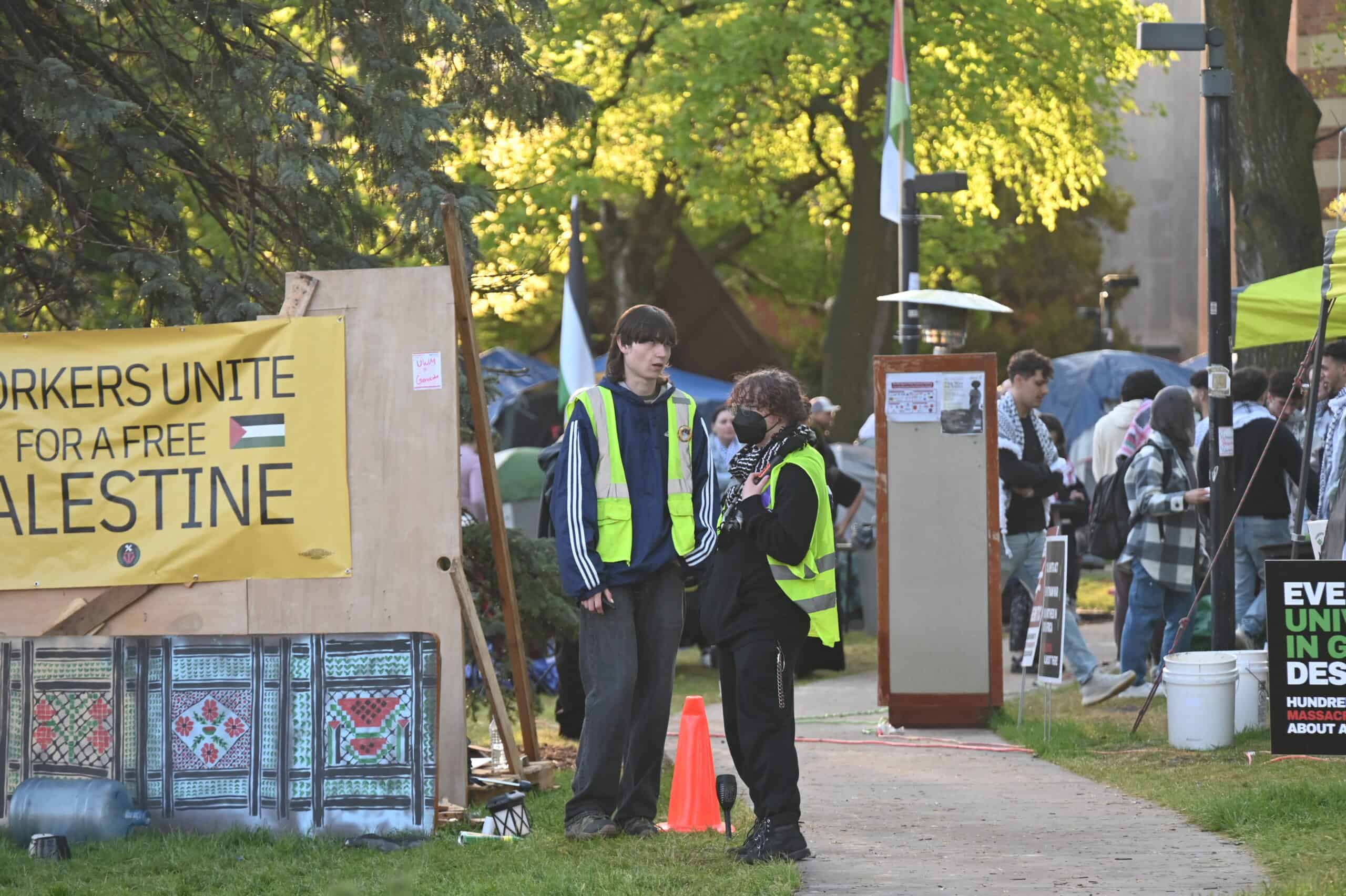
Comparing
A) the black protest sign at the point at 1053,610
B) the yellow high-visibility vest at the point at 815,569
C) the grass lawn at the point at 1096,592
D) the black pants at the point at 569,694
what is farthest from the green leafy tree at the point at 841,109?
the yellow high-visibility vest at the point at 815,569

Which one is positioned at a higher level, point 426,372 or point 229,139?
point 229,139

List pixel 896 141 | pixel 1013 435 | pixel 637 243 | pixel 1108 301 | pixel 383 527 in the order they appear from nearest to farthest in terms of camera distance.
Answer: pixel 383 527 → pixel 1013 435 → pixel 896 141 → pixel 637 243 → pixel 1108 301

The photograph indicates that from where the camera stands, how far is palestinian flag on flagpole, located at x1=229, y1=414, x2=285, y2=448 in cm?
779

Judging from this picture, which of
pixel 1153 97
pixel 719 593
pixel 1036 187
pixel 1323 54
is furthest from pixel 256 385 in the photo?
pixel 1153 97

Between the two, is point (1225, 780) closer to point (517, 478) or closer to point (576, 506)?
point (576, 506)

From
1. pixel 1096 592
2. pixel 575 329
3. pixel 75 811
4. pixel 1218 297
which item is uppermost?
pixel 575 329

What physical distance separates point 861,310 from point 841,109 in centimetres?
342

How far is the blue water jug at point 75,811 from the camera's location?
7.00 m

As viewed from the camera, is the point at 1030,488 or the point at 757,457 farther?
the point at 1030,488

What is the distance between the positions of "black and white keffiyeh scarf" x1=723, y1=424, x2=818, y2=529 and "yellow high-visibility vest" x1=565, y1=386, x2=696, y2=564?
0.37 metres

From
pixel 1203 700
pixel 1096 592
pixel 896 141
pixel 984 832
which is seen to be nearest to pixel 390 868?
pixel 984 832

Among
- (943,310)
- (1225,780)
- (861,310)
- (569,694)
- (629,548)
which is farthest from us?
(861,310)

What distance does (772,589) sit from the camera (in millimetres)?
6527

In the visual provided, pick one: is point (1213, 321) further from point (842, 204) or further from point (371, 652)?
point (842, 204)
